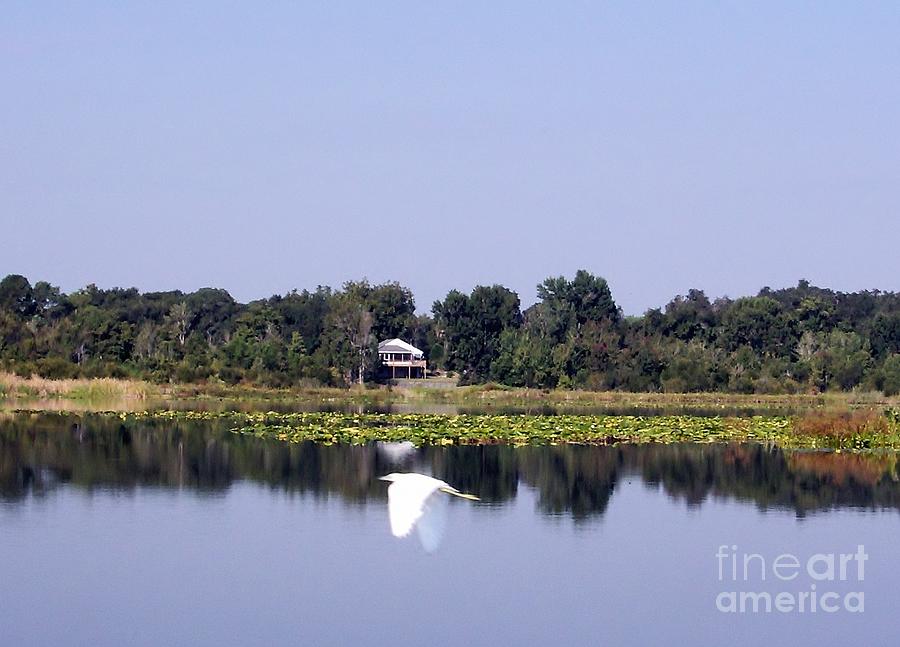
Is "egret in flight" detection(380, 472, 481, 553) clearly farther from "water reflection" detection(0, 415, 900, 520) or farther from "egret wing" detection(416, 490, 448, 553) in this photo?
"water reflection" detection(0, 415, 900, 520)

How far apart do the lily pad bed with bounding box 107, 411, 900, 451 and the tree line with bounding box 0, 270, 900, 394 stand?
15.6 meters

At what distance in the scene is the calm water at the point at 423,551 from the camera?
1295 centimetres

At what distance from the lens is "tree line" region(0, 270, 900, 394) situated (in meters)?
55.7

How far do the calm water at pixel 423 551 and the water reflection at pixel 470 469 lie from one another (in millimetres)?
84

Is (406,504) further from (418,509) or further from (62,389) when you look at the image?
(62,389)

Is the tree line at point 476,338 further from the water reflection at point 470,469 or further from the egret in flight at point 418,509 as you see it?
the egret in flight at point 418,509

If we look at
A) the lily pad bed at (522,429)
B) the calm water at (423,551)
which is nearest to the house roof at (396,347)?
the lily pad bed at (522,429)

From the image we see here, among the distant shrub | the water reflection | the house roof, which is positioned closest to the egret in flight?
the water reflection

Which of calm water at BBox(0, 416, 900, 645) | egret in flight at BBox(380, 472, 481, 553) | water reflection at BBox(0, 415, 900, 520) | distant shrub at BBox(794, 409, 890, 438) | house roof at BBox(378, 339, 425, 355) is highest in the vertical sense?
house roof at BBox(378, 339, 425, 355)

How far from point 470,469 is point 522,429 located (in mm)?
8183

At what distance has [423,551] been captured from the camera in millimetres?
16109

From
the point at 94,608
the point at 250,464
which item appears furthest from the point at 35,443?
the point at 94,608

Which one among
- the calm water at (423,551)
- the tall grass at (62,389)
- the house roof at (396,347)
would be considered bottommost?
the calm water at (423,551)

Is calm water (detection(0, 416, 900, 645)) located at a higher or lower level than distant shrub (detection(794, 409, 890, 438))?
lower
